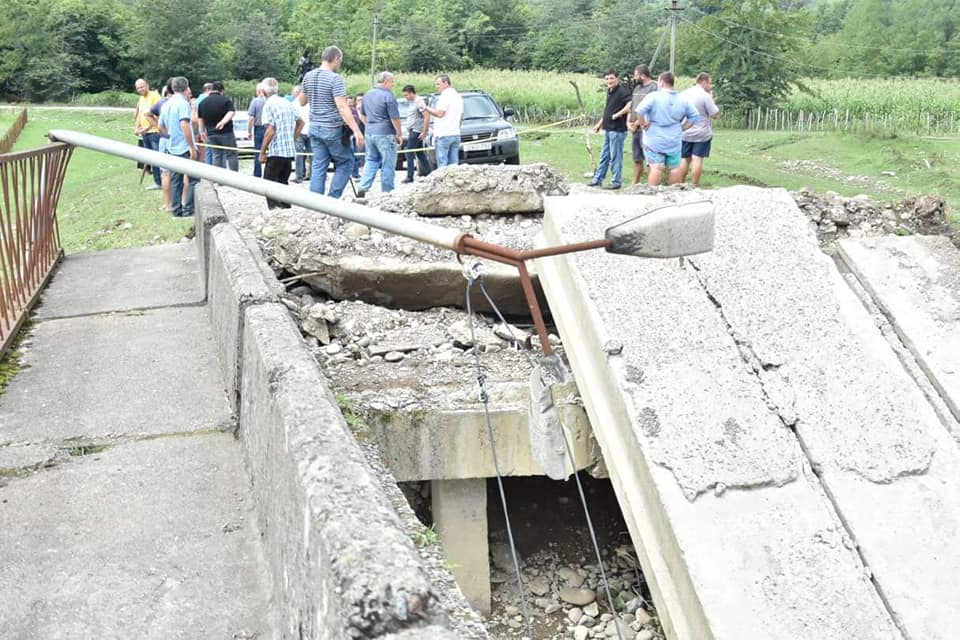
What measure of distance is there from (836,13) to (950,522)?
105m

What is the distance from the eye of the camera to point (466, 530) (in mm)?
6164

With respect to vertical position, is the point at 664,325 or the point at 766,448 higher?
the point at 664,325

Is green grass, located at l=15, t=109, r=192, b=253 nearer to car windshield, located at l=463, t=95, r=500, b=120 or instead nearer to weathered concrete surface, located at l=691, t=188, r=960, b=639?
car windshield, located at l=463, t=95, r=500, b=120

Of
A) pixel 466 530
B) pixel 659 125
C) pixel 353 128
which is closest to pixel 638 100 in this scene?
pixel 659 125

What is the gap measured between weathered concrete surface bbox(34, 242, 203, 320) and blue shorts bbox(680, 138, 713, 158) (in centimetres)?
675

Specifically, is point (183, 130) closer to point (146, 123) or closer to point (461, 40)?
point (146, 123)

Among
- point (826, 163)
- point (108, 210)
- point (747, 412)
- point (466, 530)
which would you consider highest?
point (747, 412)

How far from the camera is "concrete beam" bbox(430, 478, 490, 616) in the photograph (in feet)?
20.0

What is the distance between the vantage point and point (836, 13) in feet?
323

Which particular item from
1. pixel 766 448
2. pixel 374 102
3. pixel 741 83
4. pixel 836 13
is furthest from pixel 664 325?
pixel 836 13

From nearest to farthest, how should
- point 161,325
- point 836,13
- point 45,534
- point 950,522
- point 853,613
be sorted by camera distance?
point 45,534 → point 853,613 → point 950,522 → point 161,325 → point 836,13

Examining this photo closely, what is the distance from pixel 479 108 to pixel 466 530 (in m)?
12.8

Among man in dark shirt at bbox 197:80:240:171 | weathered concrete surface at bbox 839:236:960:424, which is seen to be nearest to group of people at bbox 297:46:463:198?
man in dark shirt at bbox 197:80:240:171

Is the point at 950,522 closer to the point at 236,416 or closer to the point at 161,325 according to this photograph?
the point at 236,416
